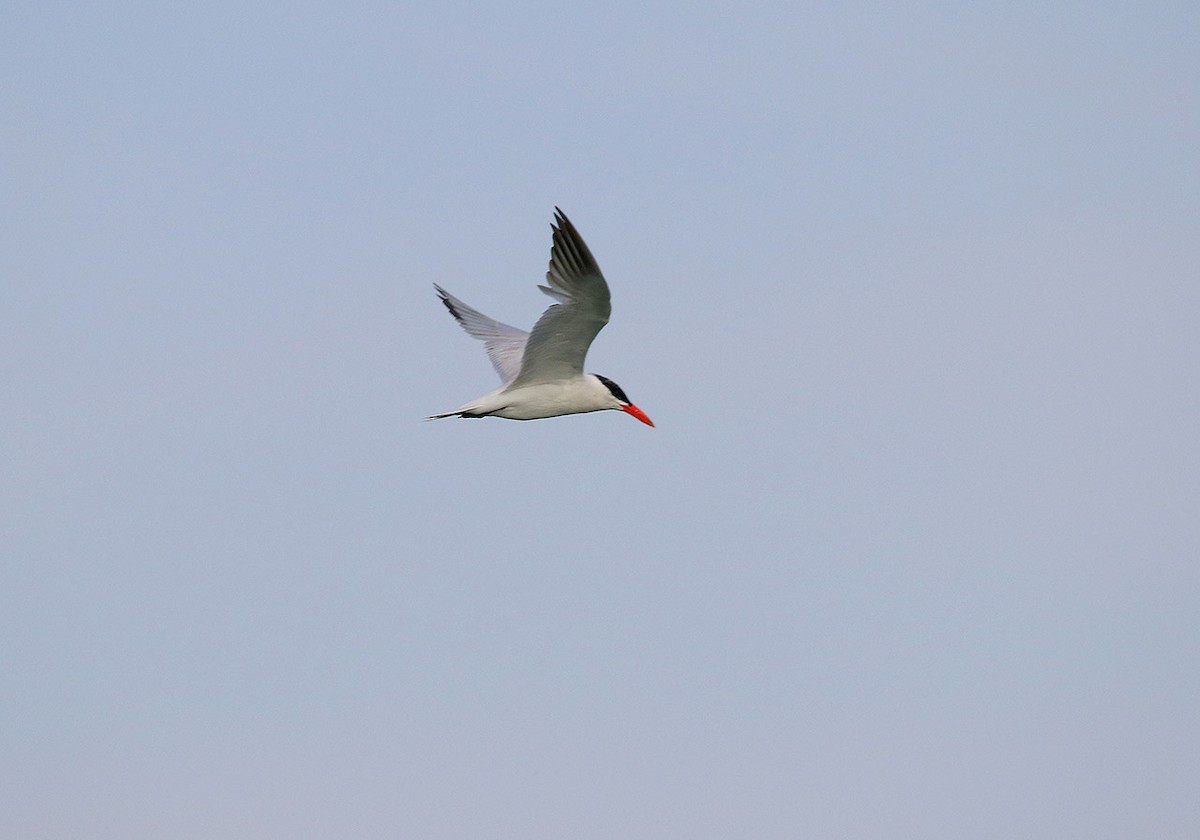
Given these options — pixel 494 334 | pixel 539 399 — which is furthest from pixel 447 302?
pixel 539 399

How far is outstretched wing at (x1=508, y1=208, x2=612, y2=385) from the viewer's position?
48.0 feet

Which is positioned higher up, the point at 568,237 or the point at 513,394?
the point at 568,237

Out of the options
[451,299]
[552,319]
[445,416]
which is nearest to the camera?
[552,319]

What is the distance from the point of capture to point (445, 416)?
54.6 ft

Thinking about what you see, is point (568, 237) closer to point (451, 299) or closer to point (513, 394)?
point (513, 394)

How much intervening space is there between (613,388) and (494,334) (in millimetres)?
2986

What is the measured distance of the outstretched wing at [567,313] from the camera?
14641 millimetres

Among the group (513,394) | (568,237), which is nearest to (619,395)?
(513,394)

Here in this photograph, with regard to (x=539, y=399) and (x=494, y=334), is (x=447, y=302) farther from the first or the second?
(x=539, y=399)

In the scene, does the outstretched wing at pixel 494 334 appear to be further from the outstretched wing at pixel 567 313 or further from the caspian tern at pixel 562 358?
the outstretched wing at pixel 567 313

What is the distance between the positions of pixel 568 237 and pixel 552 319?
1334 mm

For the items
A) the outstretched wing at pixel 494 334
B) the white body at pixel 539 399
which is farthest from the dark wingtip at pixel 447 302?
the white body at pixel 539 399

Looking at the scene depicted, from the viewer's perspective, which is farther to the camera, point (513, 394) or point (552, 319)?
point (513, 394)

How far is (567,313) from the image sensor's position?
15.5 metres
